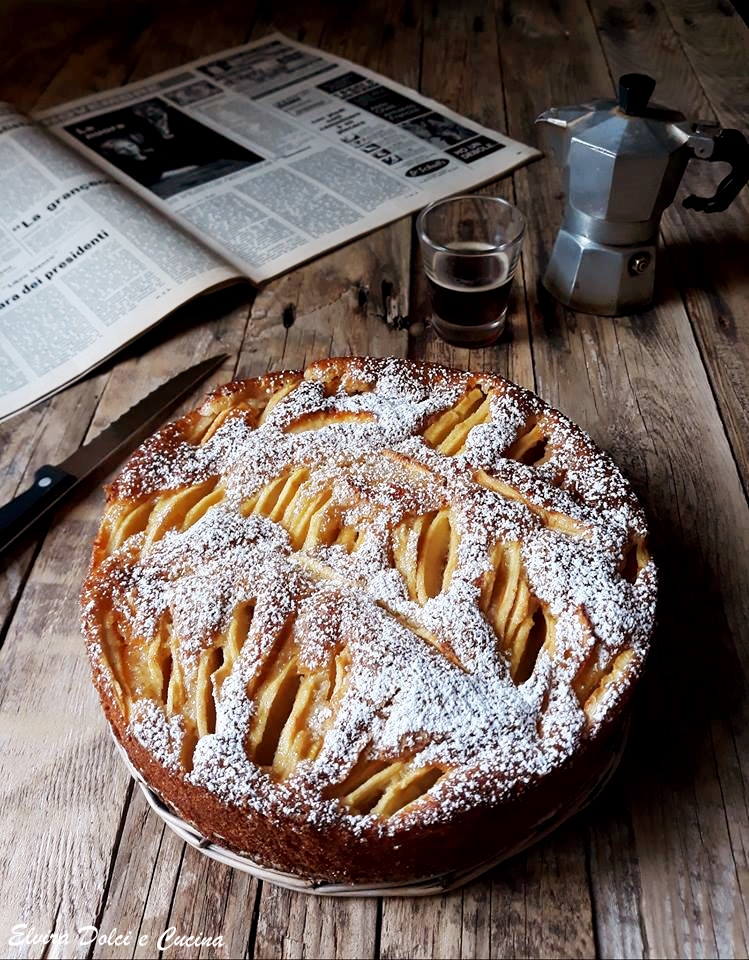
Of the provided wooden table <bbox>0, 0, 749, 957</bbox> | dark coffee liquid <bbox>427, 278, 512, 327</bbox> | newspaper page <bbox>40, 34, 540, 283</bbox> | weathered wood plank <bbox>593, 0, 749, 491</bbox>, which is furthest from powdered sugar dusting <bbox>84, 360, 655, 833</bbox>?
newspaper page <bbox>40, 34, 540, 283</bbox>

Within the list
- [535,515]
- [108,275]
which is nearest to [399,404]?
[535,515]

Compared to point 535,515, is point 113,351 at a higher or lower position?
lower

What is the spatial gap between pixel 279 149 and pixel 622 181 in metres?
0.71

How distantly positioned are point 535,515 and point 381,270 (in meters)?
0.72

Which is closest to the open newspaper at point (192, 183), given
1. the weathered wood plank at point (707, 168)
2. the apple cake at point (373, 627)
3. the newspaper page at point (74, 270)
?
the newspaper page at point (74, 270)

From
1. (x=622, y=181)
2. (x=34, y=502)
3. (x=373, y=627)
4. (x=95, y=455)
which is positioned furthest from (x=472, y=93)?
(x=373, y=627)

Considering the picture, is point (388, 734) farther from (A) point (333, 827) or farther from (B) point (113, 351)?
(B) point (113, 351)

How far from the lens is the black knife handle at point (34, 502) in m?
1.06

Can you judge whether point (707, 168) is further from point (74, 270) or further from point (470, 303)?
point (74, 270)

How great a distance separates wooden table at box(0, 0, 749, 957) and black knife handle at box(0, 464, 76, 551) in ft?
0.09

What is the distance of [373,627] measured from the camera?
2.50 ft

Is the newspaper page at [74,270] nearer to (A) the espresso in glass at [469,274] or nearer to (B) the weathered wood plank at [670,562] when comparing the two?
(A) the espresso in glass at [469,274]

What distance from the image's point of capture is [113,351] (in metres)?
1.30

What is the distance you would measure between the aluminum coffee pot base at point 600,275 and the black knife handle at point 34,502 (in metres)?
0.77
